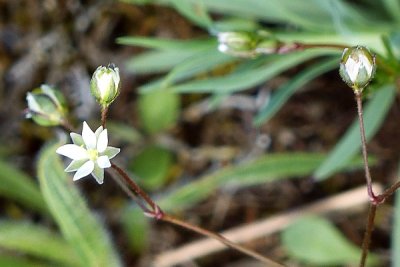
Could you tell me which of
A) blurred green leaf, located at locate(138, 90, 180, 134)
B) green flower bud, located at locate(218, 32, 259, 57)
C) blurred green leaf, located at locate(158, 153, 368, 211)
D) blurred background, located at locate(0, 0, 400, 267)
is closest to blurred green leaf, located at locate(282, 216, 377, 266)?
blurred background, located at locate(0, 0, 400, 267)

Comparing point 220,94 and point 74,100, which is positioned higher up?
point 74,100

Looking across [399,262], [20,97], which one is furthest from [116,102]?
[399,262]

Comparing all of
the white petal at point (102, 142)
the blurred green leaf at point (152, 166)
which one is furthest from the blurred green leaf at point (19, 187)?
the white petal at point (102, 142)

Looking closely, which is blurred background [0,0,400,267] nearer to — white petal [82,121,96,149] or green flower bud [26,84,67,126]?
green flower bud [26,84,67,126]

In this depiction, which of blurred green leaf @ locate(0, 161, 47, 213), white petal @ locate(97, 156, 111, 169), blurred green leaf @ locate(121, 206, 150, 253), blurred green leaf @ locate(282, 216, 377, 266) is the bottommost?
white petal @ locate(97, 156, 111, 169)

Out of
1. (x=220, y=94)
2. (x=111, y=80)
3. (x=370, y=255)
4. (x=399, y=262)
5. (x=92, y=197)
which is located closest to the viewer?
(x=111, y=80)

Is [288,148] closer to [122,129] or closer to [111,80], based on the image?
[122,129]
